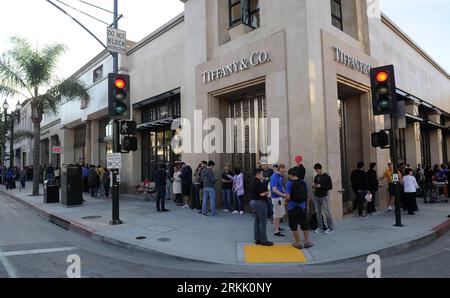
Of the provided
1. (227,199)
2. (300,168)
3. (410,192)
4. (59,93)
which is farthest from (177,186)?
(59,93)

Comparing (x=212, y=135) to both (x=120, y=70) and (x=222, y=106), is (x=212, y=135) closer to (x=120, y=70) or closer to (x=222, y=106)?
(x=222, y=106)

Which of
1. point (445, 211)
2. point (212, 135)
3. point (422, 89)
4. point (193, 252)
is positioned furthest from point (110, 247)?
point (422, 89)

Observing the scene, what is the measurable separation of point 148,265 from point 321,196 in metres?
4.91

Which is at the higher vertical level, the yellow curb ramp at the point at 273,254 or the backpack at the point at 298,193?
the backpack at the point at 298,193

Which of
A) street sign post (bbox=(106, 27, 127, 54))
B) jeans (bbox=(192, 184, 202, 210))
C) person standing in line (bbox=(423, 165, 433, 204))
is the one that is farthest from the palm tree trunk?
person standing in line (bbox=(423, 165, 433, 204))

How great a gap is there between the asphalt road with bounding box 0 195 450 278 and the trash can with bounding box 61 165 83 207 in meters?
6.19

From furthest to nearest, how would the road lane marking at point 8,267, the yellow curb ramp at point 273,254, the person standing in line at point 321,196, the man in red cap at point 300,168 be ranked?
the man in red cap at point 300,168 → the person standing in line at point 321,196 → the yellow curb ramp at point 273,254 → the road lane marking at point 8,267

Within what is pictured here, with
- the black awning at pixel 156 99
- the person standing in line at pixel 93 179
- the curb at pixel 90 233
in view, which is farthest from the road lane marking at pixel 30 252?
the person standing in line at pixel 93 179

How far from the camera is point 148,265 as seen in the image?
647 cm

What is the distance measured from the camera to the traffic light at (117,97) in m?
9.96

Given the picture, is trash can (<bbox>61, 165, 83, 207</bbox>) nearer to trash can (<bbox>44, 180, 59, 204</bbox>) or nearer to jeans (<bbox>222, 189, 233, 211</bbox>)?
trash can (<bbox>44, 180, 59, 204</bbox>)

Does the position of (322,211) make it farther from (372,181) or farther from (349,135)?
(349,135)

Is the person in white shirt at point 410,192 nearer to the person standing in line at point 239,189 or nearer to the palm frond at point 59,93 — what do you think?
the person standing in line at point 239,189

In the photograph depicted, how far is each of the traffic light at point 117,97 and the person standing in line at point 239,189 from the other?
437 cm
